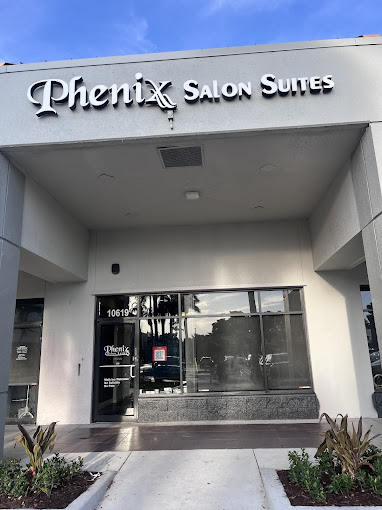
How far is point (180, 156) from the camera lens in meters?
5.62

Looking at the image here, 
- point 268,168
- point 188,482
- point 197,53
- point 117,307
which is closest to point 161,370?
point 117,307

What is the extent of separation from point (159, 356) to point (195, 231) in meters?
2.94

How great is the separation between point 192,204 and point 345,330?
4237 millimetres

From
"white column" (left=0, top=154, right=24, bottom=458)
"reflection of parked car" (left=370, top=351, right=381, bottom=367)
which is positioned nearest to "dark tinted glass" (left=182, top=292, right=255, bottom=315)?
"reflection of parked car" (left=370, top=351, right=381, bottom=367)

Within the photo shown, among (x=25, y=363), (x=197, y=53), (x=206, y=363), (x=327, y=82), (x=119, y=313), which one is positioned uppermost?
(x=197, y=53)

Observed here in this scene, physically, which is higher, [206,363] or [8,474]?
[206,363]

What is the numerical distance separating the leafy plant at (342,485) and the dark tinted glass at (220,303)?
15.4ft

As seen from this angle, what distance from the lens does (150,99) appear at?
17.5 feet

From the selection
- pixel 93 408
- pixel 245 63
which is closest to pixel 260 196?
pixel 245 63

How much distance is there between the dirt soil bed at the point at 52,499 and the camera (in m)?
3.60

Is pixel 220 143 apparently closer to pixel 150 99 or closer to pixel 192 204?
pixel 150 99

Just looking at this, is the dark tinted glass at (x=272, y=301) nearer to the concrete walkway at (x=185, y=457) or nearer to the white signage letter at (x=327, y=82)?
the concrete walkway at (x=185, y=457)

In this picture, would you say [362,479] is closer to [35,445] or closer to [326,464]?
[326,464]

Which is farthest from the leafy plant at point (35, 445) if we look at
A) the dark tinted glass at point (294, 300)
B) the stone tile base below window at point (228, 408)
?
the dark tinted glass at point (294, 300)
